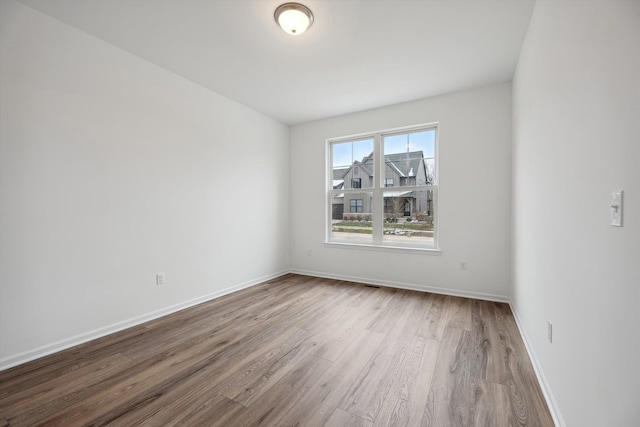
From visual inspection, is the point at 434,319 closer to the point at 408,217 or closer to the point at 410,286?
the point at 410,286

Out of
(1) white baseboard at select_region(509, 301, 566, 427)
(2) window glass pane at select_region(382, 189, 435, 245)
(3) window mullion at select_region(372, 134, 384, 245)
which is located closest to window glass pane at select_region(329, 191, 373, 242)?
(3) window mullion at select_region(372, 134, 384, 245)

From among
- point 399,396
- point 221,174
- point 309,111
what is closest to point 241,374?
point 399,396

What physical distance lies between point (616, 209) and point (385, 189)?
3.33 metres

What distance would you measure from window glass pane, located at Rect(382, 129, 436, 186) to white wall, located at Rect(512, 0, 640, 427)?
1837mm

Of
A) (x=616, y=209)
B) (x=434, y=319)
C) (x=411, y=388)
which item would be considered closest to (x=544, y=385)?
(x=411, y=388)

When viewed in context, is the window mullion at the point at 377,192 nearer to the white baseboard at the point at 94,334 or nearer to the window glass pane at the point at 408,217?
the window glass pane at the point at 408,217

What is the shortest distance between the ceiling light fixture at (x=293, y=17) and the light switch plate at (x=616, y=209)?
2.17m

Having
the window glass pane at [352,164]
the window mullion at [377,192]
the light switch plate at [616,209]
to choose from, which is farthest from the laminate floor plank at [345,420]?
the window glass pane at [352,164]

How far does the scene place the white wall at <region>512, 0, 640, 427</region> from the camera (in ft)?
2.70

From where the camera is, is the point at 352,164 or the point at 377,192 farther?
the point at 352,164

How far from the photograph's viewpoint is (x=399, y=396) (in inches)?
66.2

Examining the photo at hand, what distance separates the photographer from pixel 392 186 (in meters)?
4.16

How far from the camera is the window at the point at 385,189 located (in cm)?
391

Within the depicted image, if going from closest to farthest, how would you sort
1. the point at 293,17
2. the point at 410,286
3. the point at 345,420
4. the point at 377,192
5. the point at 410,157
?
the point at 345,420 → the point at 293,17 → the point at 410,286 → the point at 410,157 → the point at 377,192
